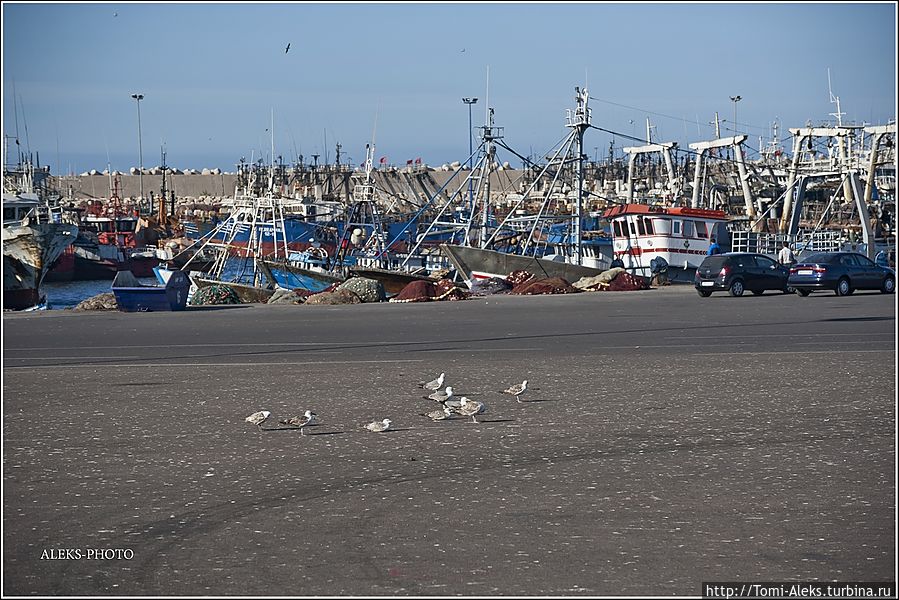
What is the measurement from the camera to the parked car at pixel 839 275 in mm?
34156

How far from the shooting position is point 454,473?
8562mm

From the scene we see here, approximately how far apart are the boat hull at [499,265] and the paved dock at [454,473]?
25.8 meters

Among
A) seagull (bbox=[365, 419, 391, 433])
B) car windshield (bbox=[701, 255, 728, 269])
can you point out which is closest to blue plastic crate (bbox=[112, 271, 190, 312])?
car windshield (bbox=[701, 255, 728, 269])

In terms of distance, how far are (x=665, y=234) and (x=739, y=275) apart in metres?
10.6

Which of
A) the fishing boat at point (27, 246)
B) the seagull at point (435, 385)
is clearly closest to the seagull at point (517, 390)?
the seagull at point (435, 385)

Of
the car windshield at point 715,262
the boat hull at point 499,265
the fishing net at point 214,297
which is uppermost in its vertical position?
the car windshield at point 715,262

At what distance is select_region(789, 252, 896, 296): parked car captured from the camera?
112ft

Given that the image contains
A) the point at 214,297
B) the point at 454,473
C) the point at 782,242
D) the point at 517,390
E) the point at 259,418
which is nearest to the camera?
the point at 454,473

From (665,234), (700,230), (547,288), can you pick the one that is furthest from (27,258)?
(700,230)

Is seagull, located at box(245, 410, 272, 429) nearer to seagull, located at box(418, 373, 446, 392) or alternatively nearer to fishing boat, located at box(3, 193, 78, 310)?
seagull, located at box(418, 373, 446, 392)

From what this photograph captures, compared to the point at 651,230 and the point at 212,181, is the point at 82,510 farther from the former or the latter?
the point at 212,181

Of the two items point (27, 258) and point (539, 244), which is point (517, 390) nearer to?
point (539, 244)

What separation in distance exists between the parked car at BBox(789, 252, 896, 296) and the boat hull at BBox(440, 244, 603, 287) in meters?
10.5

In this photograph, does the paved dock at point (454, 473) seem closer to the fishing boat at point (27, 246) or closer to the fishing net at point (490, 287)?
the fishing net at point (490, 287)
